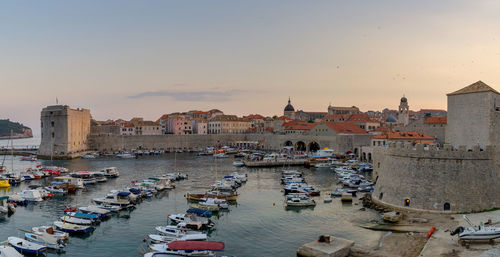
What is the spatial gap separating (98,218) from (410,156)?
21122 mm

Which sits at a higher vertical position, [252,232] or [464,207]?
[464,207]

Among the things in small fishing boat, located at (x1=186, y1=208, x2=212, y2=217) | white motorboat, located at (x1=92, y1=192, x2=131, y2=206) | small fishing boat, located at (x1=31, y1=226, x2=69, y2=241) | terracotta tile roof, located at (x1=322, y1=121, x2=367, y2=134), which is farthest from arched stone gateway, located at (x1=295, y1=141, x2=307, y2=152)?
small fishing boat, located at (x1=31, y1=226, x2=69, y2=241)

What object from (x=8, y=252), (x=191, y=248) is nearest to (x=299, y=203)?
(x=191, y=248)

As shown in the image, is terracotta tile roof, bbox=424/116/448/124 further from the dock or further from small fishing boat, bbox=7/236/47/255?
small fishing boat, bbox=7/236/47/255

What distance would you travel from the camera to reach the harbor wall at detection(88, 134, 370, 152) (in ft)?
222

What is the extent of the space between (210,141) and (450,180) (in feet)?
247

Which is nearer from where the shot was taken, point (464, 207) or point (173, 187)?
point (464, 207)

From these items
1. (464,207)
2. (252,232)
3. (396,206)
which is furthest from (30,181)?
(464,207)

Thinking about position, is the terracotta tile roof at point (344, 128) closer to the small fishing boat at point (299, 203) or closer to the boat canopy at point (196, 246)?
the small fishing boat at point (299, 203)

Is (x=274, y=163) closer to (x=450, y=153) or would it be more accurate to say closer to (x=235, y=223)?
(x=235, y=223)

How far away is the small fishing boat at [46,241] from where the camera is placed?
1988 centimetres

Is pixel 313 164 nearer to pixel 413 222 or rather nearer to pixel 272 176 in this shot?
pixel 272 176

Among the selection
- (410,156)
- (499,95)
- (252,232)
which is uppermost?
(499,95)

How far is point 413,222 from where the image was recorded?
21.4m
